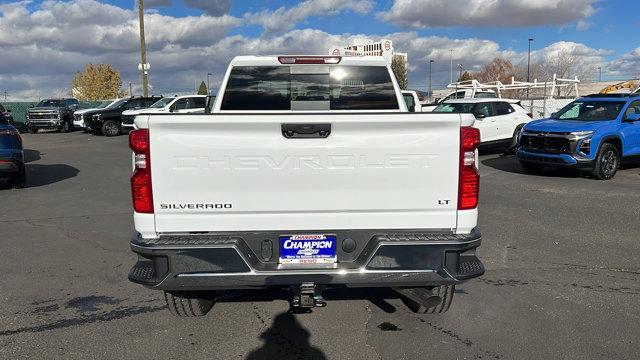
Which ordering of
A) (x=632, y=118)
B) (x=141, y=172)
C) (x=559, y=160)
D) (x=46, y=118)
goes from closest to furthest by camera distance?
(x=141, y=172)
(x=559, y=160)
(x=632, y=118)
(x=46, y=118)

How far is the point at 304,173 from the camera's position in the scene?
124 inches

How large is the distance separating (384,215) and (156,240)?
1.42 meters

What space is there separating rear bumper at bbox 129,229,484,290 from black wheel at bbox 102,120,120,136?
79.7 ft

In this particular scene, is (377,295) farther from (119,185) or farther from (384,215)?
(119,185)

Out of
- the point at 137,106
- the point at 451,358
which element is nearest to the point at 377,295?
the point at 451,358

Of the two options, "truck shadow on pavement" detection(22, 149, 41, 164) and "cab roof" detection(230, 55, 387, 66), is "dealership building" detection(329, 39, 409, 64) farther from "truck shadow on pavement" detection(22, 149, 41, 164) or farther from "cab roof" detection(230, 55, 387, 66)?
"truck shadow on pavement" detection(22, 149, 41, 164)

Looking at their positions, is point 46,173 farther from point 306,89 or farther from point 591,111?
point 591,111

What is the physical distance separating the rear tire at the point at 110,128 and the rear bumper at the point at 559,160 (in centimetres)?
2053

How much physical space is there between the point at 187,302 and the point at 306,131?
1.74m

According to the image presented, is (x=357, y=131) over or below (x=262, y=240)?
over

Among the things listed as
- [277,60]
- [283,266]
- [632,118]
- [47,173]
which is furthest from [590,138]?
[47,173]

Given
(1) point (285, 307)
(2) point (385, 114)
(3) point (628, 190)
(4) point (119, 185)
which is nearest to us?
(2) point (385, 114)

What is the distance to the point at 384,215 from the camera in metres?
3.22

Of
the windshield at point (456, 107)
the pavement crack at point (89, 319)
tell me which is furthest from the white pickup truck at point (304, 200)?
the windshield at point (456, 107)
